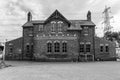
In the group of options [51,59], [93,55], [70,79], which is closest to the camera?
[70,79]

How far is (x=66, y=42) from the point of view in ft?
86.4

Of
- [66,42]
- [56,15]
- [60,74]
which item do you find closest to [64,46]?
[66,42]

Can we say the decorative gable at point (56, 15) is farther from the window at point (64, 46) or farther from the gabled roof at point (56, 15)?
the window at point (64, 46)

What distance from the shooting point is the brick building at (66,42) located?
85.9 ft

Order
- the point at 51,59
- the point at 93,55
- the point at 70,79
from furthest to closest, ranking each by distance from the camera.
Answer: the point at 93,55 → the point at 51,59 → the point at 70,79

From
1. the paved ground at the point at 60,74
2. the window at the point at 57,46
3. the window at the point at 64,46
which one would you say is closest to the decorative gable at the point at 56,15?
the window at the point at 64,46

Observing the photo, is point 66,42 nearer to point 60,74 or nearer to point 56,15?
point 56,15

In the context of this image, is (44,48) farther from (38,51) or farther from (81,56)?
(81,56)

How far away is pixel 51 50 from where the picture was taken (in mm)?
26188

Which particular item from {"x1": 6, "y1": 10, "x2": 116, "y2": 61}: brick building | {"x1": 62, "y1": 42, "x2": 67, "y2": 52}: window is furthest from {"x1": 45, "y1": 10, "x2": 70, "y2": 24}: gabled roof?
{"x1": 62, "y1": 42, "x2": 67, "y2": 52}: window

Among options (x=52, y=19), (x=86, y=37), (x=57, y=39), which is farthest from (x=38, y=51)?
(x=86, y=37)

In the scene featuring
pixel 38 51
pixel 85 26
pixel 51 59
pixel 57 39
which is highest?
pixel 85 26

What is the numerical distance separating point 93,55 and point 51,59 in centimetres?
1083

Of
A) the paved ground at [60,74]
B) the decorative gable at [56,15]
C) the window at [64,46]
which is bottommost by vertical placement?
the paved ground at [60,74]
